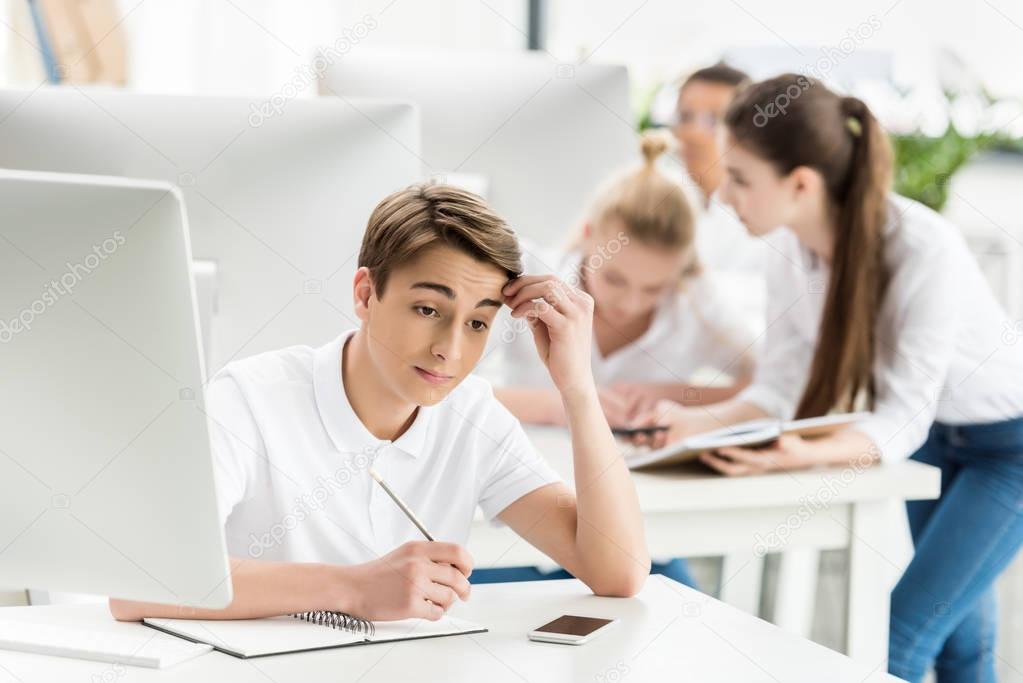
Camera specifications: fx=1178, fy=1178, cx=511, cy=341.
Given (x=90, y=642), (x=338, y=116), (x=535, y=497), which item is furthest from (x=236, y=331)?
(x=90, y=642)

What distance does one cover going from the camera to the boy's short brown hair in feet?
3.81

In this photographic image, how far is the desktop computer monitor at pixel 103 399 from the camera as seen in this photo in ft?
2.30

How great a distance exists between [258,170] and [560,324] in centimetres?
41

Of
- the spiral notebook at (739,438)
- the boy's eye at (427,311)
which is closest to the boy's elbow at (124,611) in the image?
the boy's eye at (427,311)

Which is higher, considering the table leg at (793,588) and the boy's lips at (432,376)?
the table leg at (793,588)

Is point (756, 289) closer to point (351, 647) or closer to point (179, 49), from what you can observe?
point (179, 49)

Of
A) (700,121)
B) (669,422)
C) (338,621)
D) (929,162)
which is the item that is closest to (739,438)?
(669,422)

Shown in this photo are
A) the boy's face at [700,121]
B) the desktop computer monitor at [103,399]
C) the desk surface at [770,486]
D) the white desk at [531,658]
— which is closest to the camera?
the desktop computer monitor at [103,399]

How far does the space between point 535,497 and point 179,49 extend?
3.17 metres

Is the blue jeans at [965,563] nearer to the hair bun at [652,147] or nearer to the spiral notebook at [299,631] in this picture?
the hair bun at [652,147]

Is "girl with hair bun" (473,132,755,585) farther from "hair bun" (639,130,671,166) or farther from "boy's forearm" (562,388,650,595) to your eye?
"boy's forearm" (562,388,650,595)

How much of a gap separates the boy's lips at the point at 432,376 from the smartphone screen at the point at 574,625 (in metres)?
0.26

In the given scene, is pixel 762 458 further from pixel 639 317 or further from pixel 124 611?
pixel 124 611

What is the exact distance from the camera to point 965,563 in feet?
5.97
